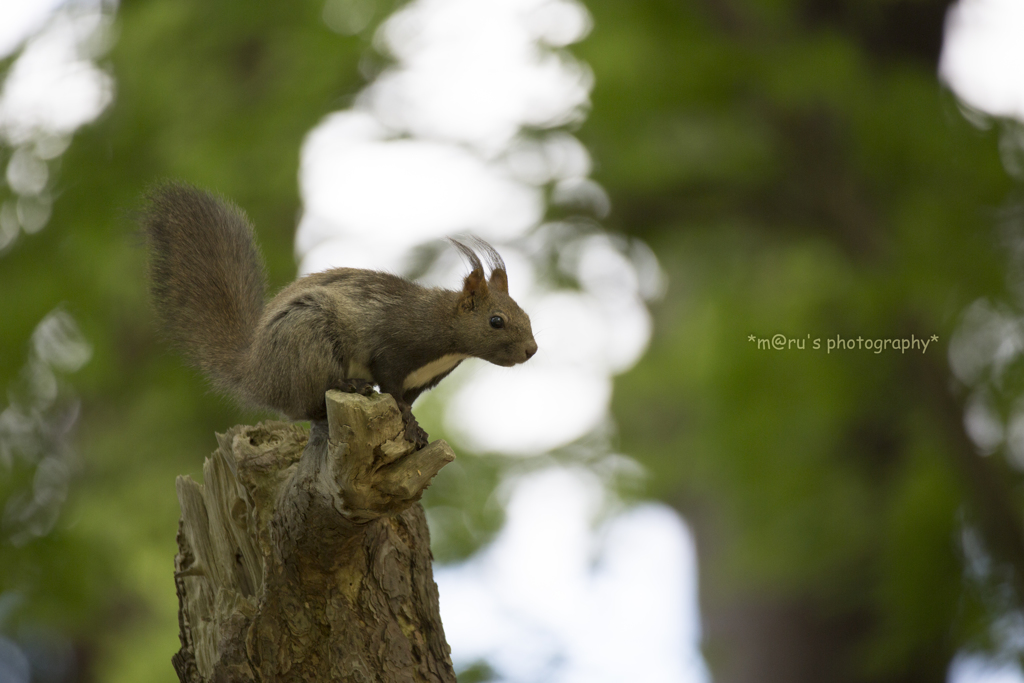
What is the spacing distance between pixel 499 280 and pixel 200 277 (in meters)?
0.98

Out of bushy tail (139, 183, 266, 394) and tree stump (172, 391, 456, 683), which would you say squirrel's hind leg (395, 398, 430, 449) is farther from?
bushy tail (139, 183, 266, 394)

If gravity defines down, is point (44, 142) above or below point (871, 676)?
above

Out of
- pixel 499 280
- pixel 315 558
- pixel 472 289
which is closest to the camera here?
pixel 315 558

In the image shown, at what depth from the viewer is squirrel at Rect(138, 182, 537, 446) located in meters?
2.37

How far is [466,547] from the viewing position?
216 inches

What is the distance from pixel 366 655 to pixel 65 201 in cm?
363

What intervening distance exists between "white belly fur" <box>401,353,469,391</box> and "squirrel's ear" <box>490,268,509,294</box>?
0.73 ft

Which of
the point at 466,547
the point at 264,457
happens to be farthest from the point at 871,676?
the point at 264,457

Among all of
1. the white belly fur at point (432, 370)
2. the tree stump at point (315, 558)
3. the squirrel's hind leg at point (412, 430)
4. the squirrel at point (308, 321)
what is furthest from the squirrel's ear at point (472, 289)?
the tree stump at point (315, 558)

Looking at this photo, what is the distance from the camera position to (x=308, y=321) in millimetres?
2357

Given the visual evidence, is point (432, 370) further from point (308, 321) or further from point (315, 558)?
point (315, 558)

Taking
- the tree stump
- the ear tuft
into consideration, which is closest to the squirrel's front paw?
the tree stump

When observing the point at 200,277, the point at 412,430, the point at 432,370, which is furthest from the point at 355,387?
the point at 200,277

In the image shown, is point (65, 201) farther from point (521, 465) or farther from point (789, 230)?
point (789, 230)
